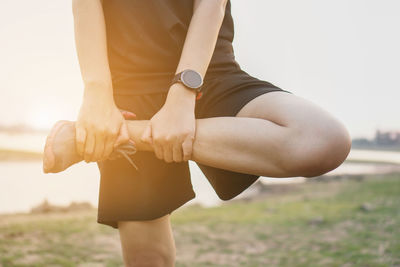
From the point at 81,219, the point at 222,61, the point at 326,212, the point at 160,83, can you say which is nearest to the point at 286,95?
the point at 222,61

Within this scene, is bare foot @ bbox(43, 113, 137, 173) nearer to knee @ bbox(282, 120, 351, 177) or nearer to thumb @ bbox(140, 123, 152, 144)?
thumb @ bbox(140, 123, 152, 144)

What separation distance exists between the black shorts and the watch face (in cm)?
14

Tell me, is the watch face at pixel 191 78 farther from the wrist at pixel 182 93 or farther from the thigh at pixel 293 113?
the thigh at pixel 293 113

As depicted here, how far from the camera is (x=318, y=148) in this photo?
1082mm

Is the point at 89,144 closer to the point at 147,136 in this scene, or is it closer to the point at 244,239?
the point at 147,136

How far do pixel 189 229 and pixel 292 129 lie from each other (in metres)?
4.22

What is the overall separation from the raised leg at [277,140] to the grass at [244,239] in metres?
2.78

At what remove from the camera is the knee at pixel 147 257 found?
1597mm

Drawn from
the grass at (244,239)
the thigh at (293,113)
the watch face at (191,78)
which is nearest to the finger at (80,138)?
the watch face at (191,78)

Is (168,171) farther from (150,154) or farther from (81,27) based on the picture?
(81,27)

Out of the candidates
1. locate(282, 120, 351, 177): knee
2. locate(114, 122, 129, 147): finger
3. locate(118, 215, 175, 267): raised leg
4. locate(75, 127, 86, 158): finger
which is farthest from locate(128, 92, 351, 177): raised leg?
locate(118, 215, 175, 267): raised leg

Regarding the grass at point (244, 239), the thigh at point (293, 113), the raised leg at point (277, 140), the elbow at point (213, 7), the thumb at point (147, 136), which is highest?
the elbow at point (213, 7)

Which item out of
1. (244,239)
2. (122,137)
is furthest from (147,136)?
(244,239)

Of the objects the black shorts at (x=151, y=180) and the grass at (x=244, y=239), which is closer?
the black shorts at (x=151, y=180)
